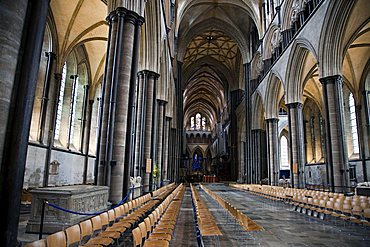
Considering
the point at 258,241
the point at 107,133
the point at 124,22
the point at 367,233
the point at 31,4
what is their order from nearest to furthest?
the point at 31,4
the point at 258,241
the point at 367,233
the point at 107,133
the point at 124,22

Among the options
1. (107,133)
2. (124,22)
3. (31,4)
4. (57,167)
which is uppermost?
(124,22)

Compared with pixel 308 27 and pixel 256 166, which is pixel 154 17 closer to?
pixel 308 27

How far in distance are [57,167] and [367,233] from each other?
1556cm

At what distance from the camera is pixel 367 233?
5.52 metres

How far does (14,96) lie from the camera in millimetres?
3096

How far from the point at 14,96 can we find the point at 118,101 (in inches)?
195

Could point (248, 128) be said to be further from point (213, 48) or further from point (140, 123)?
point (140, 123)

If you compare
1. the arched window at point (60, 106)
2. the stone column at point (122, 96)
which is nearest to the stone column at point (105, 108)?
the stone column at point (122, 96)

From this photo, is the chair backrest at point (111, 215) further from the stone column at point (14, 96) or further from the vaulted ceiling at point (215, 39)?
the vaulted ceiling at point (215, 39)

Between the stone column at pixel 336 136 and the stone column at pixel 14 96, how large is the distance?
40.8 ft

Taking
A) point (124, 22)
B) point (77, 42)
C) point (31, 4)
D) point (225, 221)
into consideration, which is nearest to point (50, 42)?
point (77, 42)

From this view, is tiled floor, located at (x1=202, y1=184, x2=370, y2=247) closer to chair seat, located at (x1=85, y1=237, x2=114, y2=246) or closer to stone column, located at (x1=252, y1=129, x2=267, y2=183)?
chair seat, located at (x1=85, y1=237, x2=114, y2=246)

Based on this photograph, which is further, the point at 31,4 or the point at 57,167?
the point at 57,167

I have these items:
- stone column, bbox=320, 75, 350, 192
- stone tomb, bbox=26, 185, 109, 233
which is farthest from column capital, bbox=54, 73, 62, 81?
stone column, bbox=320, 75, 350, 192
